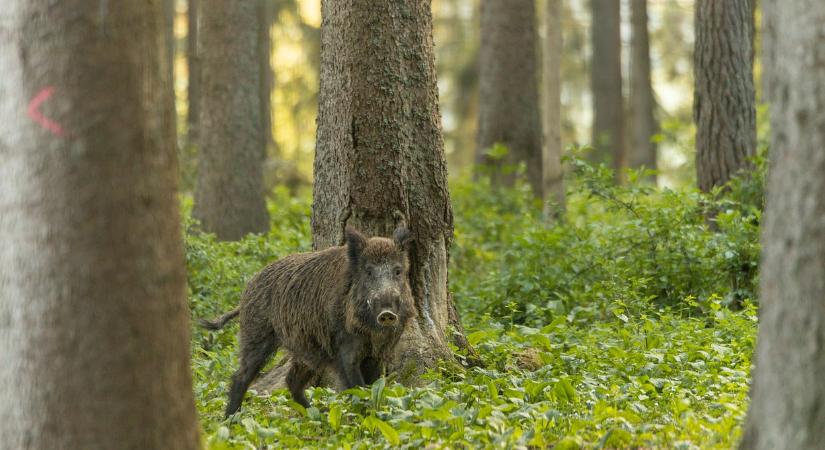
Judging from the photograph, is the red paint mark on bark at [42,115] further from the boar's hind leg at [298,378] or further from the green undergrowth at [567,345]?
the boar's hind leg at [298,378]

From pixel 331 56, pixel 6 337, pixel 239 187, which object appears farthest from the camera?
pixel 239 187

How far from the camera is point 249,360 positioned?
765 cm

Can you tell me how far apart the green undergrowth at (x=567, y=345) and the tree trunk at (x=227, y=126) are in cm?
79

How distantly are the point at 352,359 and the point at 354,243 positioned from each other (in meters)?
0.85

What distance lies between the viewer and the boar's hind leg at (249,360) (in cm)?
759

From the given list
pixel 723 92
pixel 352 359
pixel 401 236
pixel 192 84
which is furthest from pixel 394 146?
pixel 192 84

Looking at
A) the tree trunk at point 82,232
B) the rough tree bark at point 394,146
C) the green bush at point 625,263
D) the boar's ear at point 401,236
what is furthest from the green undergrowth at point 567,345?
the tree trunk at point 82,232

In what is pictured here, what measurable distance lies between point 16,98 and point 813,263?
3472 millimetres

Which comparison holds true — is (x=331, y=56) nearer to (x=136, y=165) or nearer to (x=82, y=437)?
(x=136, y=165)

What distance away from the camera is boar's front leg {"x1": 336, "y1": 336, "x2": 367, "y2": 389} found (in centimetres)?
718

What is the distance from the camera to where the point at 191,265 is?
37.2 ft

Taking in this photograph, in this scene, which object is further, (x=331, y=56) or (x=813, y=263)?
(x=331, y=56)

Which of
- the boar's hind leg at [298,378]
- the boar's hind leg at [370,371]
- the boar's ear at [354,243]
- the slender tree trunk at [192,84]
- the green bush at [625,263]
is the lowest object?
the boar's hind leg at [298,378]

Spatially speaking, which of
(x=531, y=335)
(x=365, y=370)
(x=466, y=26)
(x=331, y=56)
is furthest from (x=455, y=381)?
(x=466, y=26)
